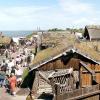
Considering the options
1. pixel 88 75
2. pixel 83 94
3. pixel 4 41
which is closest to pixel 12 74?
pixel 88 75

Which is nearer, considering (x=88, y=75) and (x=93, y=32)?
(x=88, y=75)

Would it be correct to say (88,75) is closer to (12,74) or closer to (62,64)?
(62,64)

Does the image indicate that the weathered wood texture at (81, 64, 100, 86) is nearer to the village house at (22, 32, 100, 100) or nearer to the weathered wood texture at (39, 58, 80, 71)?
the village house at (22, 32, 100, 100)

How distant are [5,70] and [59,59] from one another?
1011cm

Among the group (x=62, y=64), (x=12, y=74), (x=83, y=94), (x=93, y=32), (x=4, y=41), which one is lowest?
(x=4, y=41)

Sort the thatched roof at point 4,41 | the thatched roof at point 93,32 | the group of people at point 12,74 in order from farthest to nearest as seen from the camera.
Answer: the thatched roof at point 93,32 → the thatched roof at point 4,41 → the group of people at point 12,74

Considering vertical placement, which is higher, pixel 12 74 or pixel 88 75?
pixel 88 75

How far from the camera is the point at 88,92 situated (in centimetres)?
1191

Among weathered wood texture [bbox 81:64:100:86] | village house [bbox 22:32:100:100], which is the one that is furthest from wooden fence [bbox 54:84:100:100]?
weathered wood texture [bbox 81:64:100:86]

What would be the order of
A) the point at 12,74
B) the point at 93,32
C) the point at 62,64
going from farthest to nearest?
the point at 93,32 → the point at 12,74 → the point at 62,64

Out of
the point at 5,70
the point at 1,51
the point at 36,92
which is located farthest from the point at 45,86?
the point at 1,51

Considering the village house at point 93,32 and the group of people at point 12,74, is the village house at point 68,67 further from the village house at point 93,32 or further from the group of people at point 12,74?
the village house at point 93,32

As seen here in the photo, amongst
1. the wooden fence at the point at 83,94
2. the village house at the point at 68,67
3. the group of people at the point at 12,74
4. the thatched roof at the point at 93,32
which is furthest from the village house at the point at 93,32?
the wooden fence at the point at 83,94

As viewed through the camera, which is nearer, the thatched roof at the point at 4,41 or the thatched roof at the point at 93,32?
the thatched roof at the point at 4,41
